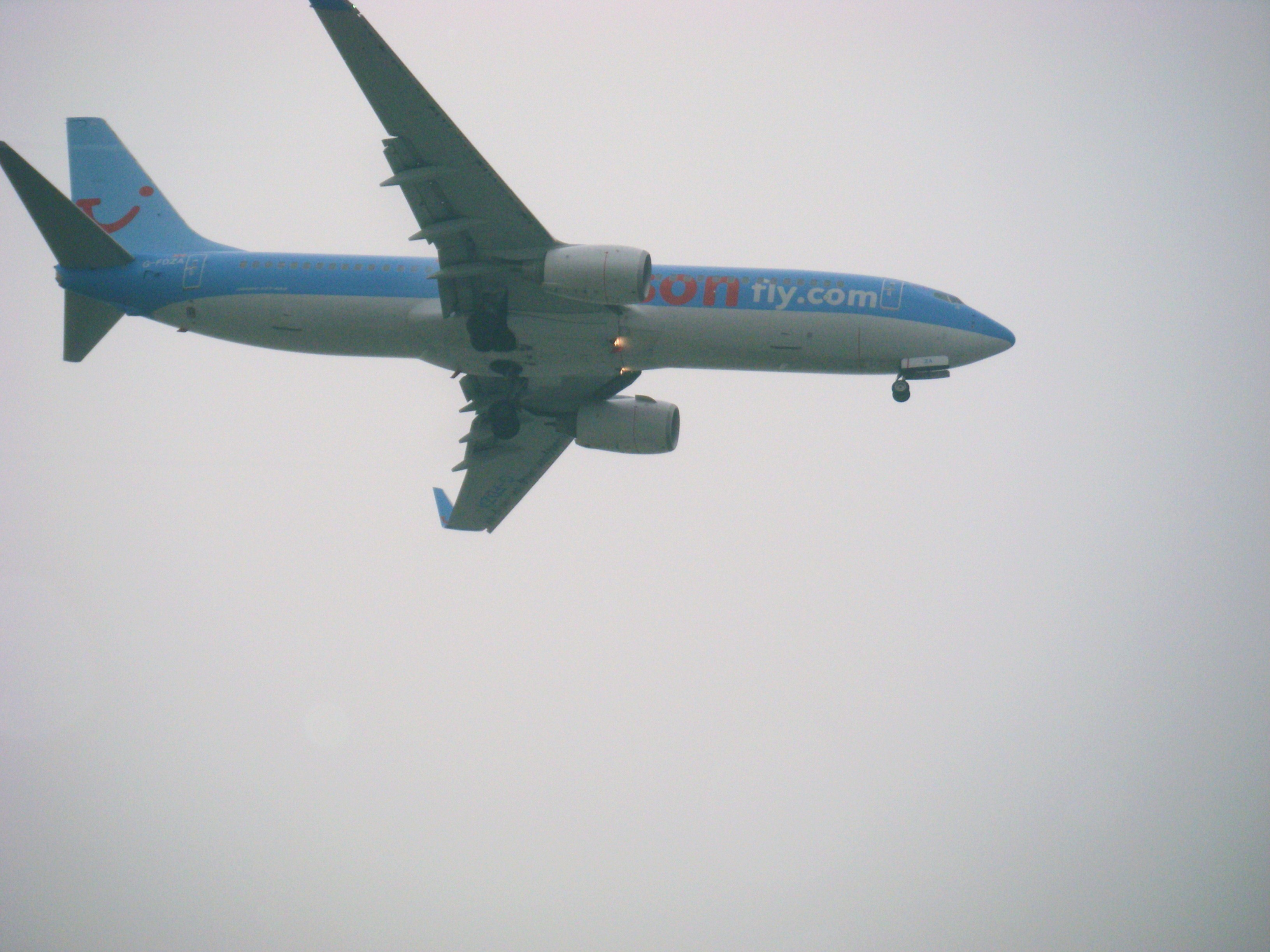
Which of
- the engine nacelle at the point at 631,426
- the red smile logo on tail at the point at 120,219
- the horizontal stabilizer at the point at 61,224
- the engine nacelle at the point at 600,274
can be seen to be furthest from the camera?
the red smile logo on tail at the point at 120,219

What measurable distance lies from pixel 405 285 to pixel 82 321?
964 centimetres

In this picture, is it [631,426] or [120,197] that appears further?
[120,197]

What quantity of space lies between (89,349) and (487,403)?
11652 millimetres

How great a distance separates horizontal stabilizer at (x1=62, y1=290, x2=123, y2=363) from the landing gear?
36.7ft

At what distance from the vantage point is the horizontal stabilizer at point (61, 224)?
1243 inches

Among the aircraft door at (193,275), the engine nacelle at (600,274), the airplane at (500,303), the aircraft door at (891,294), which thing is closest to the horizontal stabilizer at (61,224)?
the airplane at (500,303)

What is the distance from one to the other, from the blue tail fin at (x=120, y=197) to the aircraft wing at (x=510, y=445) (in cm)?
941

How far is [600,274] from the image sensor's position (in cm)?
3039

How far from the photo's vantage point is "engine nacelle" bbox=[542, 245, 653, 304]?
99.6 ft

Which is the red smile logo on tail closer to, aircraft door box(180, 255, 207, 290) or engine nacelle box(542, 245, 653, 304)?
aircraft door box(180, 255, 207, 290)

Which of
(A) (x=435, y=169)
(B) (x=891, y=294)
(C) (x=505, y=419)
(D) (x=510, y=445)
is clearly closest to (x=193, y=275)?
(A) (x=435, y=169)

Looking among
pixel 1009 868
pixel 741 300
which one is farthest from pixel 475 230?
pixel 1009 868

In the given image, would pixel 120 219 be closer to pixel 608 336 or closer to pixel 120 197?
pixel 120 197

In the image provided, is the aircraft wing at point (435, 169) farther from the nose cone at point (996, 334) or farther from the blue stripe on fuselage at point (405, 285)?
the nose cone at point (996, 334)
